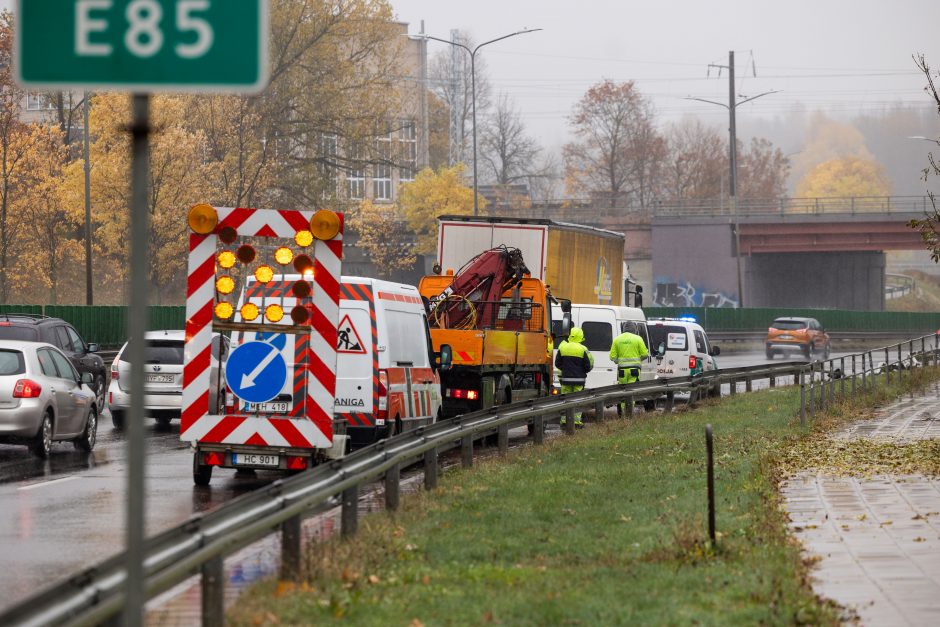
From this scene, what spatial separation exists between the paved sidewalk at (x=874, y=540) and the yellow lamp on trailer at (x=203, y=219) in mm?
5887

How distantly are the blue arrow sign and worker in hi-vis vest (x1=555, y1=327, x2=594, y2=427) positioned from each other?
993cm

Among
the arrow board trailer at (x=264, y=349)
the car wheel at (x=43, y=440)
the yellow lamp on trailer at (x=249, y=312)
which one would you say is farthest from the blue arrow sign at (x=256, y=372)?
the car wheel at (x=43, y=440)

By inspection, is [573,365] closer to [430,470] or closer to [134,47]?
[430,470]

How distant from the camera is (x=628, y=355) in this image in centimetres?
2577

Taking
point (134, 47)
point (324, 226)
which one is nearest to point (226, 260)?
point (324, 226)

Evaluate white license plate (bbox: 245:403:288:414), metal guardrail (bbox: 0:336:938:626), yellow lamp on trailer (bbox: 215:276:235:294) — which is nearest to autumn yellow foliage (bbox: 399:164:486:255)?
metal guardrail (bbox: 0:336:938:626)

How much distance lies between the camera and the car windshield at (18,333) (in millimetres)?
25500

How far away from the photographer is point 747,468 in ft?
51.6

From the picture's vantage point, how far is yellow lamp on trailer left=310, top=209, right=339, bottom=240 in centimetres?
1358

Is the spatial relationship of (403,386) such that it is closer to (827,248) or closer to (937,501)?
(937,501)

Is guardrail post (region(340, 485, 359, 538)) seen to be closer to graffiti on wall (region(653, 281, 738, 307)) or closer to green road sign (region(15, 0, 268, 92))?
green road sign (region(15, 0, 268, 92))

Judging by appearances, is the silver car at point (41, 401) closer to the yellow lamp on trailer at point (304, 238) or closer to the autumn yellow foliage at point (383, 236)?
the yellow lamp on trailer at point (304, 238)

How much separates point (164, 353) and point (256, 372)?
10696 millimetres

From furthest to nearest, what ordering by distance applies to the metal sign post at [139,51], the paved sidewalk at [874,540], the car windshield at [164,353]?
the car windshield at [164,353]
the paved sidewalk at [874,540]
the metal sign post at [139,51]
